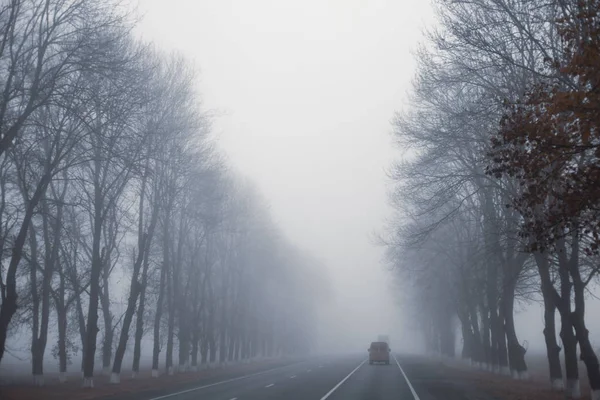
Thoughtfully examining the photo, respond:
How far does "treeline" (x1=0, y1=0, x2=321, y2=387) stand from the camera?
1936cm

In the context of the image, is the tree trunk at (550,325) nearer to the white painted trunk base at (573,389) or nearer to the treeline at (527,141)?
the treeline at (527,141)

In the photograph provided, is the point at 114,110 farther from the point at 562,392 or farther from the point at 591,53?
the point at 562,392

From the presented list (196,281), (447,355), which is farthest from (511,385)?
(447,355)

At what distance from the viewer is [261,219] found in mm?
66688

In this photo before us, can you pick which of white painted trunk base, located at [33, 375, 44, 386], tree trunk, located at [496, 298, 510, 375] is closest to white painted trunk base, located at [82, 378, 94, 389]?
white painted trunk base, located at [33, 375, 44, 386]

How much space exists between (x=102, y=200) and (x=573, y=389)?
19.7 meters

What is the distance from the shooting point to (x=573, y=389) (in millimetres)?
20094

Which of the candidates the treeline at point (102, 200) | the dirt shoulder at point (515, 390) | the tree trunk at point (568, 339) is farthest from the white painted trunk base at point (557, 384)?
the treeline at point (102, 200)

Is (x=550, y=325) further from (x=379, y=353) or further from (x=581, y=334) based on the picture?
(x=379, y=353)

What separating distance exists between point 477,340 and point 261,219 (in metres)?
27.1

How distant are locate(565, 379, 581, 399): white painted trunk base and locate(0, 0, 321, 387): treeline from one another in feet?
48.2

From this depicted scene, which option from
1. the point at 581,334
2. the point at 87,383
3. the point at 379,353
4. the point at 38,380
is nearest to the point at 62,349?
the point at 38,380

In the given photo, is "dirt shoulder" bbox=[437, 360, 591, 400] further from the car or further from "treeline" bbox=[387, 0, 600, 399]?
the car

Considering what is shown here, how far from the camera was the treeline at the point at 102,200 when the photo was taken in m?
19.4
